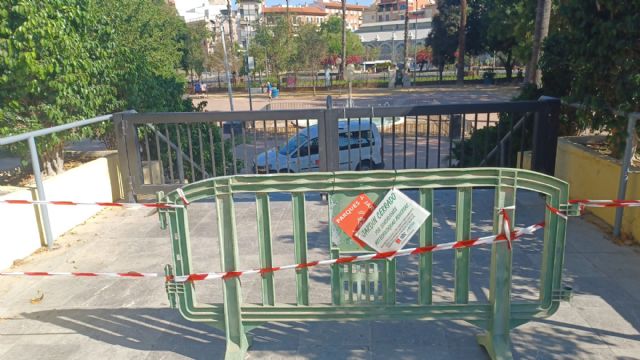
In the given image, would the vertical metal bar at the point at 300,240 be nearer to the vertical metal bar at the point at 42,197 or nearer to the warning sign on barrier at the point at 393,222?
the warning sign on barrier at the point at 393,222

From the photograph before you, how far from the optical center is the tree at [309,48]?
42.7 metres

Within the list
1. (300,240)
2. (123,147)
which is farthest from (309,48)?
(300,240)

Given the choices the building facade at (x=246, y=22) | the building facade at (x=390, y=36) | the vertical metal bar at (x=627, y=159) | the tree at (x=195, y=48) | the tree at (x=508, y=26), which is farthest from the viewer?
the building facade at (x=390, y=36)

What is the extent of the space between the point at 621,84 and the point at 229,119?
4521 millimetres

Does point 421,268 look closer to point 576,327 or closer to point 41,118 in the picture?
point 576,327

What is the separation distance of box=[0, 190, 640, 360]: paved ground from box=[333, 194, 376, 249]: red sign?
911 mm

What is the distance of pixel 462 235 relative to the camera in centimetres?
303

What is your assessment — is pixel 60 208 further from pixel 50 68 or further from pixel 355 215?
pixel 355 215

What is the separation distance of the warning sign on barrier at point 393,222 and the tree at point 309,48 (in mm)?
41091

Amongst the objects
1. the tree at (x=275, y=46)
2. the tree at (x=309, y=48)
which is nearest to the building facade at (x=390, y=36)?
the tree at (x=309, y=48)

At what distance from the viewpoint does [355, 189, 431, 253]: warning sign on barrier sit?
2951 millimetres

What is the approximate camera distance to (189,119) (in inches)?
242

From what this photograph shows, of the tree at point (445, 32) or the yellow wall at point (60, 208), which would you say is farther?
the tree at point (445, 32)

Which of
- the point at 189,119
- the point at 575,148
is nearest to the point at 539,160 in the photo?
the point at 575,148
